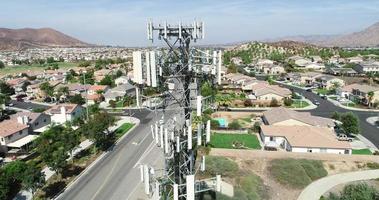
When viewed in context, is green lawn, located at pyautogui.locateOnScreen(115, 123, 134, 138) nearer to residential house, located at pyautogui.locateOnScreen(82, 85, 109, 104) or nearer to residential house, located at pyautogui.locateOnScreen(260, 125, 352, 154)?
residential house, located at pyautogui.locateOnScreen(260, 125, 352, 154)

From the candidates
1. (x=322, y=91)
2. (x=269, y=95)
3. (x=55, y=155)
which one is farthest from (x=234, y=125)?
(x=322, y=91)

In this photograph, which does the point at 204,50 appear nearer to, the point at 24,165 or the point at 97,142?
the point at 24,165

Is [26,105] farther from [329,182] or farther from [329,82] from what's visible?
[329,82]

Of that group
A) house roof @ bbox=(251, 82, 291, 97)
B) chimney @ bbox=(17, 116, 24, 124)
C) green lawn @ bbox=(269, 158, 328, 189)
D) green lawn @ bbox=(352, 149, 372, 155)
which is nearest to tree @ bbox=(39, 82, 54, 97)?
chimney @ bbox=(17, 116, 24, 124)

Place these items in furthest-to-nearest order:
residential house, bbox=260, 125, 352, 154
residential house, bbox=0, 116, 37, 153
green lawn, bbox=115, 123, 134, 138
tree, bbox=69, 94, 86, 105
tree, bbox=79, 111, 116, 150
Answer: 1. tree, bbox=69, 94, 86, 105
2. green lawn, bbox=115, 123, 134, 138
3. tree, bbox=79, 111, 116, 150
4. residential house, bbox=0, 116, 37, 153
5. residential house, bbox=260, 125, 352, 154

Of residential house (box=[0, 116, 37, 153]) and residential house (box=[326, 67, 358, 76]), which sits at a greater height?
residential house (box=[326, 67, 358, 76])

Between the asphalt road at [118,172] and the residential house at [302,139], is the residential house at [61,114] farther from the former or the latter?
the residential house at [302,139]
